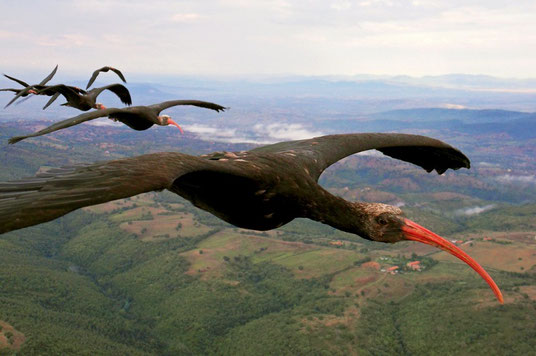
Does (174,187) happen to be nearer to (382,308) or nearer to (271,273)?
(382,308)

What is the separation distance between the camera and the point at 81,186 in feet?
16.7

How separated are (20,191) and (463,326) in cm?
12419

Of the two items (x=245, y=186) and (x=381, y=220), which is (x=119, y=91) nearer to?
(x=245, y=186)

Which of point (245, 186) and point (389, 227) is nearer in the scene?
point (245, 186)

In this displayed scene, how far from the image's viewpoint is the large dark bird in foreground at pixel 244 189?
480 cm

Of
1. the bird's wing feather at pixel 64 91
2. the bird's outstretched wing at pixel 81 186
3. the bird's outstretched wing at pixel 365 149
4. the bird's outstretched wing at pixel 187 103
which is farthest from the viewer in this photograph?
Answer: the bird's outstretched wing at pixel 187 103

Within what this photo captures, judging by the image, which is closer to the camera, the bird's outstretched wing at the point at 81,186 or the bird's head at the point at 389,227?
the bird's outstretched wing at the point at 81,186

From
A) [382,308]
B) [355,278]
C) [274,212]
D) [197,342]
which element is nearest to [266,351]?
[197,342]

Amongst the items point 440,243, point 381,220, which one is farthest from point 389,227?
point 440,243

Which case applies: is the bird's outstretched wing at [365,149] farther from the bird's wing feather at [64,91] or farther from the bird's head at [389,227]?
the bird's wing feather at [64,91]

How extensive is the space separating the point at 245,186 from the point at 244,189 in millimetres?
86

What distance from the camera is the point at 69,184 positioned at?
17.1 feet

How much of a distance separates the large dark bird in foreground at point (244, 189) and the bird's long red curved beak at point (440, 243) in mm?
16

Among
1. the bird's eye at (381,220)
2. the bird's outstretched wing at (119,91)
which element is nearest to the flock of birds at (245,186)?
the bird's eye at (381,220)
